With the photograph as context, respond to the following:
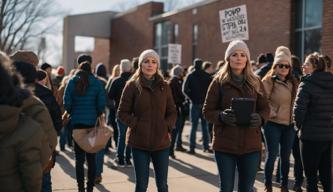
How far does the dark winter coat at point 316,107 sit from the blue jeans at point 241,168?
1421mm

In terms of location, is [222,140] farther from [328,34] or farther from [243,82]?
[328,34]

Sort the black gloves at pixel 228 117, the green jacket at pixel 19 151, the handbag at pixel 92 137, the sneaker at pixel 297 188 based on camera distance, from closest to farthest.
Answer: the green jacket at pixel 19 151 < the black gloves at pixel 228 117 < the handbag at pixel 92 137 < the sneaker at pixel 297 188

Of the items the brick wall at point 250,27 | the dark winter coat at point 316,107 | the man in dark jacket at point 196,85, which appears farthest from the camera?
the brick wall at point 250,27

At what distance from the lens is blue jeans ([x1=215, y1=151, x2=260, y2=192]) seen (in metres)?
4.50

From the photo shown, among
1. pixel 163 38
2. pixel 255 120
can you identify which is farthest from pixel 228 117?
pixel 163 38

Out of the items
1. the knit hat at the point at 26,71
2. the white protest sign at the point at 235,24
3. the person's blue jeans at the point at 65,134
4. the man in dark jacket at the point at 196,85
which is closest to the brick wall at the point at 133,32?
the person's blue jeans at the point at 65,134

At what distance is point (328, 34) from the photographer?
14.2 m

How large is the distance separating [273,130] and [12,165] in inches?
165

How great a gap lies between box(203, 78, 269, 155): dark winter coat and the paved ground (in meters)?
A: 2.71

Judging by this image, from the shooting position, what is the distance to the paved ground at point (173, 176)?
7.18 metres

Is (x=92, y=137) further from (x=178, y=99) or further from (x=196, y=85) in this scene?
(x=196, y=85)

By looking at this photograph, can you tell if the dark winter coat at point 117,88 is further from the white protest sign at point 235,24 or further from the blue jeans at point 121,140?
the white protest sign at point 235,24

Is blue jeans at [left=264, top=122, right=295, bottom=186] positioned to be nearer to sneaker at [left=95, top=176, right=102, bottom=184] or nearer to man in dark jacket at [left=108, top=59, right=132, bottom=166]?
sneaker at [left=95, top=176, right=102, bottom=184]

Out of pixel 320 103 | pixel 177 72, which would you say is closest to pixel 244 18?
pixel 177 72
